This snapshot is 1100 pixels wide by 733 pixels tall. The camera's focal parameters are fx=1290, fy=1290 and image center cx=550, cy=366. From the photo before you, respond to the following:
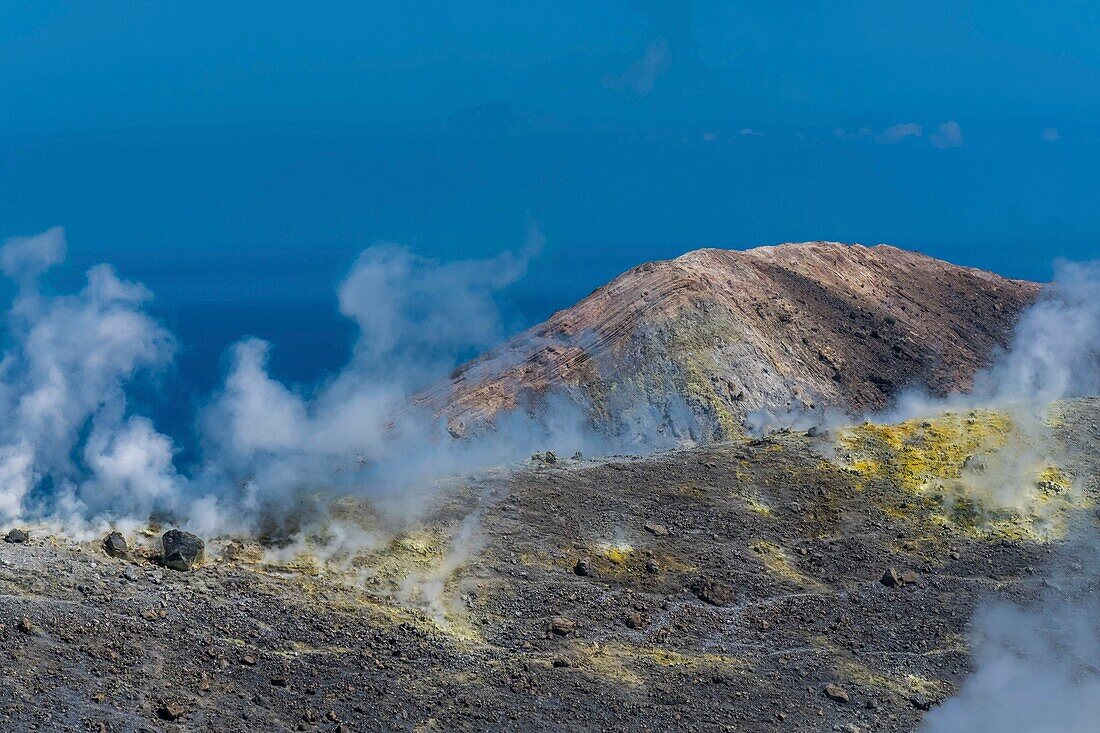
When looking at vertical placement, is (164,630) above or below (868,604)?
below

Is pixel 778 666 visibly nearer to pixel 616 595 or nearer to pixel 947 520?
pixel 616 595

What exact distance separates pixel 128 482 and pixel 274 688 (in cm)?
1025

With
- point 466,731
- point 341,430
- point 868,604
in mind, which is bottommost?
point 466,731

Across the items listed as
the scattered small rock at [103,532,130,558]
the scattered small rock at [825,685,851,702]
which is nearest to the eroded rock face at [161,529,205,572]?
the scattered small rock at [103,532,130,558]

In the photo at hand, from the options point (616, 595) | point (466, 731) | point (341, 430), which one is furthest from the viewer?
point (341, 430)

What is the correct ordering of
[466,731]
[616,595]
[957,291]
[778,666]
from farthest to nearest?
1. [957,291]
2. [616,595]
3. [778,666]
4. [466,731]

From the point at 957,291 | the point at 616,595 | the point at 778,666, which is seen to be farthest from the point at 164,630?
the point at 957,291

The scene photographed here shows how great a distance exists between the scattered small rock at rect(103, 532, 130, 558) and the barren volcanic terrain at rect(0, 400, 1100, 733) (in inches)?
6.2

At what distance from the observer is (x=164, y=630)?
1201 inches

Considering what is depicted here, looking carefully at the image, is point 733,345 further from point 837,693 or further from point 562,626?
point 837,693

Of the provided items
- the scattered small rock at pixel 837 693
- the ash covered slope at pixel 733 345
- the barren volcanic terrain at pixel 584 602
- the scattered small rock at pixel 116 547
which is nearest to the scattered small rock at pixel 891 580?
the barren volcanic terrain at pixel 584 602

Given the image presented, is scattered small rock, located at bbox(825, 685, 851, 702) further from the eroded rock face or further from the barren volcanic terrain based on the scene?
the eroded rock face

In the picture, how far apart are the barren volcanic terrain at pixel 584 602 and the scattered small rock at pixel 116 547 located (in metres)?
0.16

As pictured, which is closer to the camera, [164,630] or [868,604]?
[164,630]
